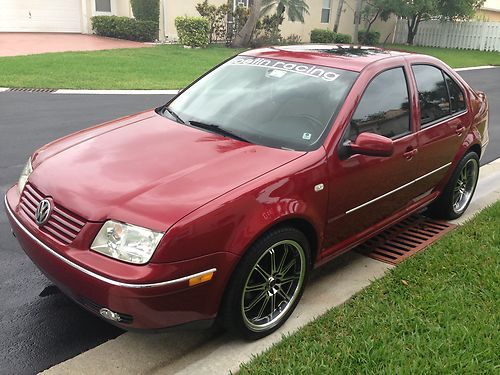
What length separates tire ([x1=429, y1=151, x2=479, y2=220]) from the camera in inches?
195

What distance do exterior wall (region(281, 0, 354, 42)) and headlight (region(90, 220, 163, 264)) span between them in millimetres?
25367

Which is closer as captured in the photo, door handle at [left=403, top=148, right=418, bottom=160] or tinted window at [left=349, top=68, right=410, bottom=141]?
tinted window at [left=349, top=68, right=410, bottom=141]

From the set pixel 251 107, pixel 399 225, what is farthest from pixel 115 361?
pixel 399 225

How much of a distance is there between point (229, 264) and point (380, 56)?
231 centimetres

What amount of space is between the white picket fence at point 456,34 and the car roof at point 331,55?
29103mm

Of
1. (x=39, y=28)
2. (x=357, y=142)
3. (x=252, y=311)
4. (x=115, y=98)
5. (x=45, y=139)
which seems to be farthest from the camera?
(x=39, y=28)

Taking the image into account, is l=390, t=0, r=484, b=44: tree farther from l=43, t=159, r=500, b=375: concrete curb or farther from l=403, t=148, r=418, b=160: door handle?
l=43, t=159, r=500, b=375: concrete curb

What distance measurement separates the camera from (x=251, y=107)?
3729 mm

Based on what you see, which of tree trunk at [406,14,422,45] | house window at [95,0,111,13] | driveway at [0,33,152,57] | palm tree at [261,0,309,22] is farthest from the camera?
tree trunk at [406,14,422,45]

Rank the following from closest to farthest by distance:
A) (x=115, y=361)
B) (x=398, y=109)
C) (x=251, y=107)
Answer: (x=115, y=361)
(x=251, y=107)
(x=398, y=109)

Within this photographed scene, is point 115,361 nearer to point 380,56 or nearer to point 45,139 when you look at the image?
point 380,56

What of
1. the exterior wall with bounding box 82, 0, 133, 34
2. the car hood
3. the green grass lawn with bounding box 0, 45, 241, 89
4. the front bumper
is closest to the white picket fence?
the exterior wall with bounding box 82, 0, 133, 34

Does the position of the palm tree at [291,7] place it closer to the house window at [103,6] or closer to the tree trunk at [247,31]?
the tree trunk at [247,31]

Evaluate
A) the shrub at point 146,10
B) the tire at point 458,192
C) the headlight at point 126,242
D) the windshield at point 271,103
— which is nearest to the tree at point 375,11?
the shrub at point 146,10
